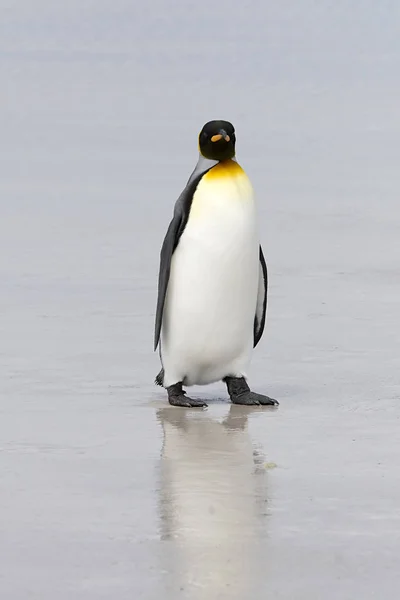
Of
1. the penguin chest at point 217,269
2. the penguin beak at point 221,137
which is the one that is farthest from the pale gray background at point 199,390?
the penguin beak at point 221,137

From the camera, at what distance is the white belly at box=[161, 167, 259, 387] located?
718cm

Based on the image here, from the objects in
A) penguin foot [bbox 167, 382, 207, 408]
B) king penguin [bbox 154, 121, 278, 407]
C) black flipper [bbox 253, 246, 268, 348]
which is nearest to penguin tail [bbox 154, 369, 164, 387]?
king penguin [bbox 154, 121, 278, 407]

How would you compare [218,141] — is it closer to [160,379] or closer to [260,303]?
[260,303]

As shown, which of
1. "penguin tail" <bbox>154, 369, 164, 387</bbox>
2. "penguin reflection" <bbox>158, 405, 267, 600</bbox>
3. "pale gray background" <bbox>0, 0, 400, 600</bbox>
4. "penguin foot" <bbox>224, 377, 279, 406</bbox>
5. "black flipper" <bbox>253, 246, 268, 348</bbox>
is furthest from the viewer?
"black flipper" <bbox>253, 246, 268, 348</bbox>

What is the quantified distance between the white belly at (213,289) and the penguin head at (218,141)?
0.33ft

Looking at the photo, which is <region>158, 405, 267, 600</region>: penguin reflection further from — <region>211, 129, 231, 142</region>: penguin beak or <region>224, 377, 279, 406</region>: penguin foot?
<region>211, 129, 231, 142</region>: penguin beak

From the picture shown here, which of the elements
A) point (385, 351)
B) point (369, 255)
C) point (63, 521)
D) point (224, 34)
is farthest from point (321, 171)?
point (224, 34)

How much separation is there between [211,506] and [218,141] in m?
2.23

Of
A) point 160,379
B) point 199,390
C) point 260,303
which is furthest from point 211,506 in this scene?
point 199,390

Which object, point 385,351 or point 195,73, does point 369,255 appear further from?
point 195,73

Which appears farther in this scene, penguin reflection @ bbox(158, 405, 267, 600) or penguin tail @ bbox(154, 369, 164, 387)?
penguin tail @ bbox(154, 369, 164, 387)

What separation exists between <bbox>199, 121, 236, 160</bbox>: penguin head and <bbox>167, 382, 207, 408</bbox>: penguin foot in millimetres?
855

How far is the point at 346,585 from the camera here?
14.9ft

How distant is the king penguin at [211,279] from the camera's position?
7.18 metres
